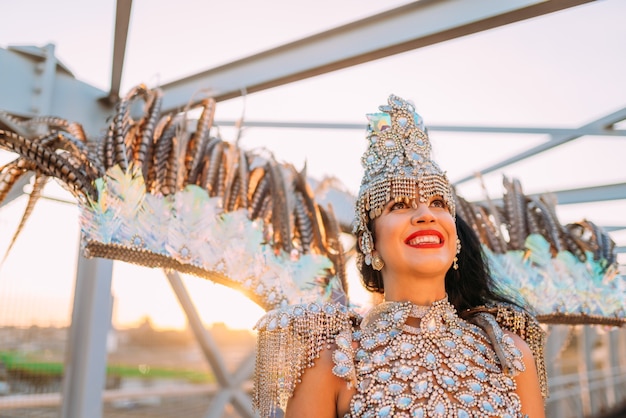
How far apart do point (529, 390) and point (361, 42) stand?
192 cm

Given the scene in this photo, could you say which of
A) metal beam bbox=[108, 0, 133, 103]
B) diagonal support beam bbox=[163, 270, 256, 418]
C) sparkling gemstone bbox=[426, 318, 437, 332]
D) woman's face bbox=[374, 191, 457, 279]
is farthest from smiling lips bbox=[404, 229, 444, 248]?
diagonal support beam bbox=[163, 270, 256, 418]

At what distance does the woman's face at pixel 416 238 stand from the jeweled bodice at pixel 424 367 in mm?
136

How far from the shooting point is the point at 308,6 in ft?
10.5

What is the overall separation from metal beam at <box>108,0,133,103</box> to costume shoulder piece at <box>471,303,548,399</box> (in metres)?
2.16

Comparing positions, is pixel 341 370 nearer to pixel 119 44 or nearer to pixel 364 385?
pixel 364 385

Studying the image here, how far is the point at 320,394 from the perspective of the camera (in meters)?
1.64

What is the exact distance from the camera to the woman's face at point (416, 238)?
1.76m

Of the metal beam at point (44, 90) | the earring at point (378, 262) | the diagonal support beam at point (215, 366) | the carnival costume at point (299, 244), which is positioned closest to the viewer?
the carnival costume at point (299, 244)

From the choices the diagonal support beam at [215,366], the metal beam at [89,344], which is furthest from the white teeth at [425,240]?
the diagonal support beam at [215,366]

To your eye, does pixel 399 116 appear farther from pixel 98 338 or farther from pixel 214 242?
pixel 98 338

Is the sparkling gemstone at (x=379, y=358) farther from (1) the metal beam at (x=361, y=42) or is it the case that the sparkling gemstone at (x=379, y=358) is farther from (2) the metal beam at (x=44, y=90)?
(2) the metal beam at (x=44, y=90)

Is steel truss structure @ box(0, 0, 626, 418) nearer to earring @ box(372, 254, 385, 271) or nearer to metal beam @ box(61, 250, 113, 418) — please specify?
metal beam @ box(61, 250, 113, 418)

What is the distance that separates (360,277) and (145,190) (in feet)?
3.06

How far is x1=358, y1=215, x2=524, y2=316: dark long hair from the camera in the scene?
2.09m
